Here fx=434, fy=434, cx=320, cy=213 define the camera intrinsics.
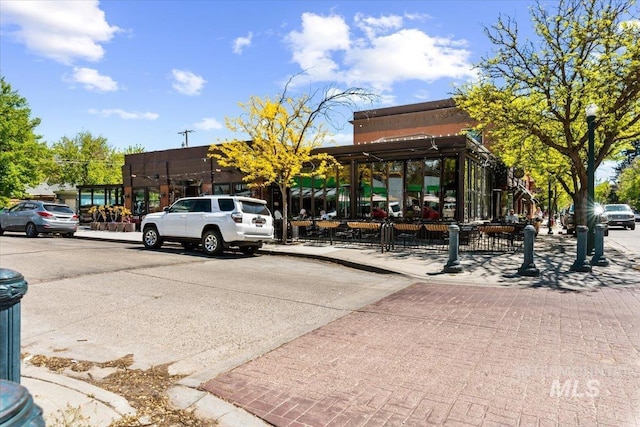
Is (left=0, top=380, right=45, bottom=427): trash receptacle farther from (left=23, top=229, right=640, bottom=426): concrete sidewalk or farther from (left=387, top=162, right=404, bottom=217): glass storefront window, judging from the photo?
(left=387, top=162, right=404, bottom=217): glass storefront window

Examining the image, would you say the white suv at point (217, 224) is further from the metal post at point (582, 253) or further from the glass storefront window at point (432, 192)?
the metal post at point (582, 253)

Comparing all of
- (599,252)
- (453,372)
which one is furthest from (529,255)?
(453,372)

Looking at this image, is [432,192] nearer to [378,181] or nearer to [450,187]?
[450,187]

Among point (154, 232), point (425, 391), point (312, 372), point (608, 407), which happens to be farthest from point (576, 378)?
point (154, 232)

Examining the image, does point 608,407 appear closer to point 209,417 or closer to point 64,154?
point 209,417

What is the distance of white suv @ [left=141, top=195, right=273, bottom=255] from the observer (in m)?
13.2

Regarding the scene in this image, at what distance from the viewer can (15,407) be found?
131cm

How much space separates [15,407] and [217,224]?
12314 mm

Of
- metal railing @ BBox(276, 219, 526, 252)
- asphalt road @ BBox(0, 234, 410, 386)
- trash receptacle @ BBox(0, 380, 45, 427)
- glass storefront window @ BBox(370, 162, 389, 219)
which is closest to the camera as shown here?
trash receptacle @ BBox(0, 380, 45, 427)

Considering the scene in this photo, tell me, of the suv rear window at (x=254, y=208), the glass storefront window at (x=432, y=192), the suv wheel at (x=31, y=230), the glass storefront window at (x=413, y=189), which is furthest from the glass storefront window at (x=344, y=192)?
the suv wheel at (x=31, y=230)

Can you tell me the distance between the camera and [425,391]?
3.85m

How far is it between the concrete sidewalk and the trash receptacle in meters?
2.17

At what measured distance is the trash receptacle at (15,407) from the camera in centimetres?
128

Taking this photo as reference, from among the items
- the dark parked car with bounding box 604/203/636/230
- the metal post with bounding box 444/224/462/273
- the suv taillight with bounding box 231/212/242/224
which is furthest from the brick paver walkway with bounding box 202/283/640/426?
the dark parked car with bounding box 604/203/636/230
